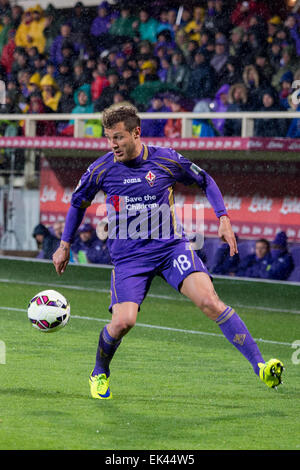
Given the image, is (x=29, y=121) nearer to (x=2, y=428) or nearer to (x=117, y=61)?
(x=117, y=61)

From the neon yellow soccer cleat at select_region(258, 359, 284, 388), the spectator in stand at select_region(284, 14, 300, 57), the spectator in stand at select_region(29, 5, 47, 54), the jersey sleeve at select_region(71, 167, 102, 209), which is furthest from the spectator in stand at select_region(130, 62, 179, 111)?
the neon yellow soccer cleat at select_region(258, 359, 284, 388)

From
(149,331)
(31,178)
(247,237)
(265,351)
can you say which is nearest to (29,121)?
(31,178)

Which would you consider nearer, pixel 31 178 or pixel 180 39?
pixel 180 39

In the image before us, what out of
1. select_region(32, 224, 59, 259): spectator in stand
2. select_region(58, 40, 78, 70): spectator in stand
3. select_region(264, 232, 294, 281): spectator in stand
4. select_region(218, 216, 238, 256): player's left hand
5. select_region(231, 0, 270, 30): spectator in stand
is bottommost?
select_region(32, 224, 59, 259): spectator in stand

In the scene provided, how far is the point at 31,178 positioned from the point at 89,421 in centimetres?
1436

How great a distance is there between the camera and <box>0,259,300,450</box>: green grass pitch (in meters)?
5.68

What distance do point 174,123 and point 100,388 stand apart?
423 inches

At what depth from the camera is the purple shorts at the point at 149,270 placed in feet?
21.7

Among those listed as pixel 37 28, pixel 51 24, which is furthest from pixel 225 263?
pixel 37 28

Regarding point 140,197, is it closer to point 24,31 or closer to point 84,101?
point 84,101

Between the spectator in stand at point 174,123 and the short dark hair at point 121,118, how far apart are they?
33.5 feet

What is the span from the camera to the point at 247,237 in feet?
54.7

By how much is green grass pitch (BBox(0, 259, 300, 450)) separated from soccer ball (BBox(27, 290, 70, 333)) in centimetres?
44

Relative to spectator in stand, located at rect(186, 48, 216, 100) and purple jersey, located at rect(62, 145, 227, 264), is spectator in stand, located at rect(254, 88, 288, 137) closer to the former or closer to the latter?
spectator in stand, located at rect(186, 48, 216, 100)
